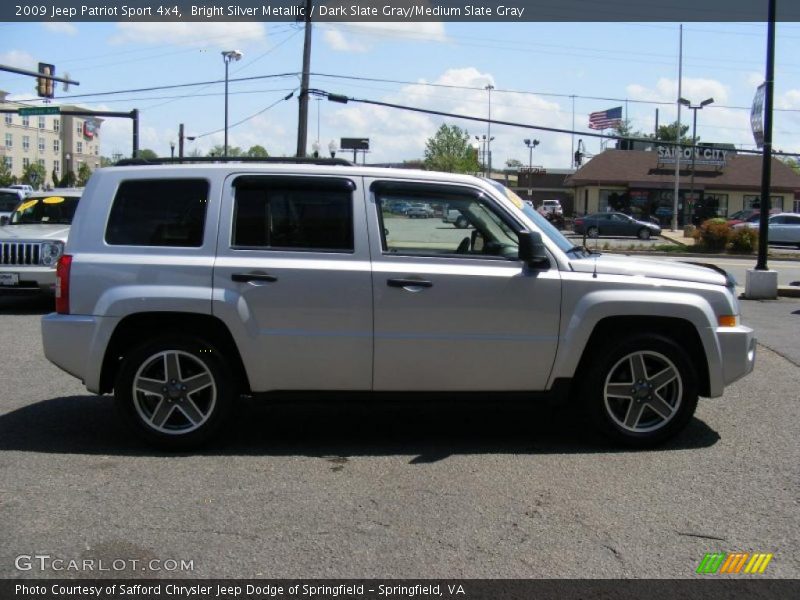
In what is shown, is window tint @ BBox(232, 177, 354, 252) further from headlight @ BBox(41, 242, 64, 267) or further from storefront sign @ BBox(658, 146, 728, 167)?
storefront sign @ BBox(658, 146, 728, 167)

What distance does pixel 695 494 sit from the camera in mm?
4793

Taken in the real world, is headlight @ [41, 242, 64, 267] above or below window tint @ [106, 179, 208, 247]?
below

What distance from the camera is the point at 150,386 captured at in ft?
17.9

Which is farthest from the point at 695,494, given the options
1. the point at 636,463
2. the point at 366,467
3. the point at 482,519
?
the point at 366,467

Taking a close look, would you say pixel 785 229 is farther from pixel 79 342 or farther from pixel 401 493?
pixel 79 342

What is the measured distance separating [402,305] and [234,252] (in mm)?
1181

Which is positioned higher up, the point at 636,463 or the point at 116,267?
the point at 116,267

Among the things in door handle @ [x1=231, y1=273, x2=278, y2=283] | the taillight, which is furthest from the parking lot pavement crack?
the taillight

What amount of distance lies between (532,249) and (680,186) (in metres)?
57.5

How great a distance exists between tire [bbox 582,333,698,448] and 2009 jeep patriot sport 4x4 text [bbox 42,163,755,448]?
0.01 metres

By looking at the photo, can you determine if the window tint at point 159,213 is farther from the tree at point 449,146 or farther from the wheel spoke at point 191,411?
the tree at point 449,146

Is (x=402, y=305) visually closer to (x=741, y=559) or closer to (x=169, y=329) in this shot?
(x=169, y=329)

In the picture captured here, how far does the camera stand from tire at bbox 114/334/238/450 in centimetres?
542

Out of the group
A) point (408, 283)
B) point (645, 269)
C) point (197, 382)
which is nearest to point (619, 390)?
point (645, 269)
